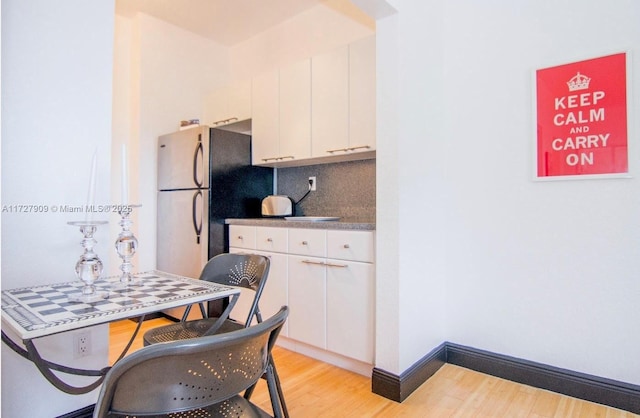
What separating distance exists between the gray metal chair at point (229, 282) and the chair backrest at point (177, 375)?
2.37ft

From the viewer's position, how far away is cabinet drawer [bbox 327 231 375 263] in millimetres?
2154

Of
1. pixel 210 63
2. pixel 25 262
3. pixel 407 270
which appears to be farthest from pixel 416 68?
pixel 210 63

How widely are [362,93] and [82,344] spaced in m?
2.11

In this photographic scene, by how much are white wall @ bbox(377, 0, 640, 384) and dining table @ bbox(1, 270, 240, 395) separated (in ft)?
3.62

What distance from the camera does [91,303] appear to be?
3.89ft

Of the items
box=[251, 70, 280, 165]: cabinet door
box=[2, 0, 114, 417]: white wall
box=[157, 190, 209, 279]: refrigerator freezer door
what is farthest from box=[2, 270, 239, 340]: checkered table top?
box=[251, 70, 280, 165]: cabinet door

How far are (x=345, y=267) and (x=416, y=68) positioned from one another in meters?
1.25

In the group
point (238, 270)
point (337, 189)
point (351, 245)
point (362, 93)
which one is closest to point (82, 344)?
point (238, 270)

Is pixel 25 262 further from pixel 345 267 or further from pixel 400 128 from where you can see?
pixel 400 128

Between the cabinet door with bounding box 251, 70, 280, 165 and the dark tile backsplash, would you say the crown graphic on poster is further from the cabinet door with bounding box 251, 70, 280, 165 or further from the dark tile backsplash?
the cabinet door with bounding box 251, 70, 280, 165

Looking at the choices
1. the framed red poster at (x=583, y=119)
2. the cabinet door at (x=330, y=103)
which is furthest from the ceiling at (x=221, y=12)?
the framed red poster at (x=583, y=119)

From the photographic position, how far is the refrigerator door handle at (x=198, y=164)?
301 centimetres

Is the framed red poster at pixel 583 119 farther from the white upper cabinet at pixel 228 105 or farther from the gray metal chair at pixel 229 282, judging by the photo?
the white upper cabinet at pixel 228 105

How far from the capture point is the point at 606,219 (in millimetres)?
1921
